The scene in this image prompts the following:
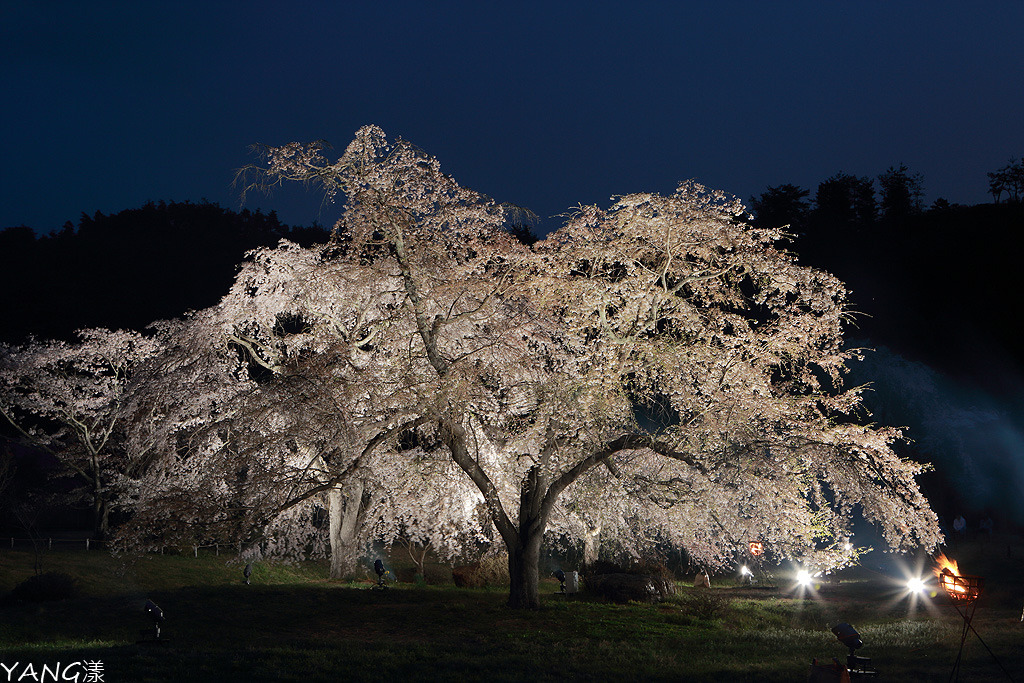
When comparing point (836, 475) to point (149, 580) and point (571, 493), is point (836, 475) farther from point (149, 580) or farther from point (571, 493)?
point (149, 580)

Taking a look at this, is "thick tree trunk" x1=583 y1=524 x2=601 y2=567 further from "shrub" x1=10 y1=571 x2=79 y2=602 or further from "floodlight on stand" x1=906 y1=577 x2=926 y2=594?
"shrub" x1=10 y1=571 x2=79 y2=602

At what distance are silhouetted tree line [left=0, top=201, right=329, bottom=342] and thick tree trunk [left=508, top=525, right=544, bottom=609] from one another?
3208cm

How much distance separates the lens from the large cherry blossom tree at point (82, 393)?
27.3m

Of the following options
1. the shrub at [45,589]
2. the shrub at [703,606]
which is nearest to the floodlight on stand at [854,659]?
the shrub at [703,606]

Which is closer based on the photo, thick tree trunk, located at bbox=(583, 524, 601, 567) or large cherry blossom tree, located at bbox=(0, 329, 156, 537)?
thick tree trunk, located at bbox=(583, 524, 601, 567)

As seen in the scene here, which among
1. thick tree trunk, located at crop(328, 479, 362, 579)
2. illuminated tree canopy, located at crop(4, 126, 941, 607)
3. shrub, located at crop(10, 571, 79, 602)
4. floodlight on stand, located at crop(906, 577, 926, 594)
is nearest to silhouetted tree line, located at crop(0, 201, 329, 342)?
thick tree trunk, located at crop(328, 479, 362, 579)

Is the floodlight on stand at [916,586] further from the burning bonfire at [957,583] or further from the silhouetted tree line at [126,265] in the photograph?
the silhouetted tree line at [126,265]

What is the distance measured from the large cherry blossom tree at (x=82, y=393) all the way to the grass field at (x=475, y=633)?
6295mm

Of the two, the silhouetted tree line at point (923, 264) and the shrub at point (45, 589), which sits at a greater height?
the silhouetted tree line at point (923, 264)

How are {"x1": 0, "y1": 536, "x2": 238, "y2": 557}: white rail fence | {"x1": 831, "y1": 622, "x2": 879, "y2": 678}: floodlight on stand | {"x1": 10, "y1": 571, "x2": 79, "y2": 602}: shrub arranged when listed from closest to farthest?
1. {"x1": 831, "y1": 622, "x2": 879, "y2": 678}: floodlight on stand
2. {"x1": 10, "y1": 571, "x2": 79, "y2": 602}: shrub
3. {"x1": 0, "y1": 536, "x2": 238, "y2": 557}: white rail fence

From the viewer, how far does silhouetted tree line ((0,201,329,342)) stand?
41.4 m

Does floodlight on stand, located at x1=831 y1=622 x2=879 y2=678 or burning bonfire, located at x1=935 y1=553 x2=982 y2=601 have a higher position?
burning bonfire, located at x1=935 y1=553 x2=982 y2=601

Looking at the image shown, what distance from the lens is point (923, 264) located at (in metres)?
44.5

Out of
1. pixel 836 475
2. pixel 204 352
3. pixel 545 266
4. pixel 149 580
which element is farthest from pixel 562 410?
pixel 149 580
